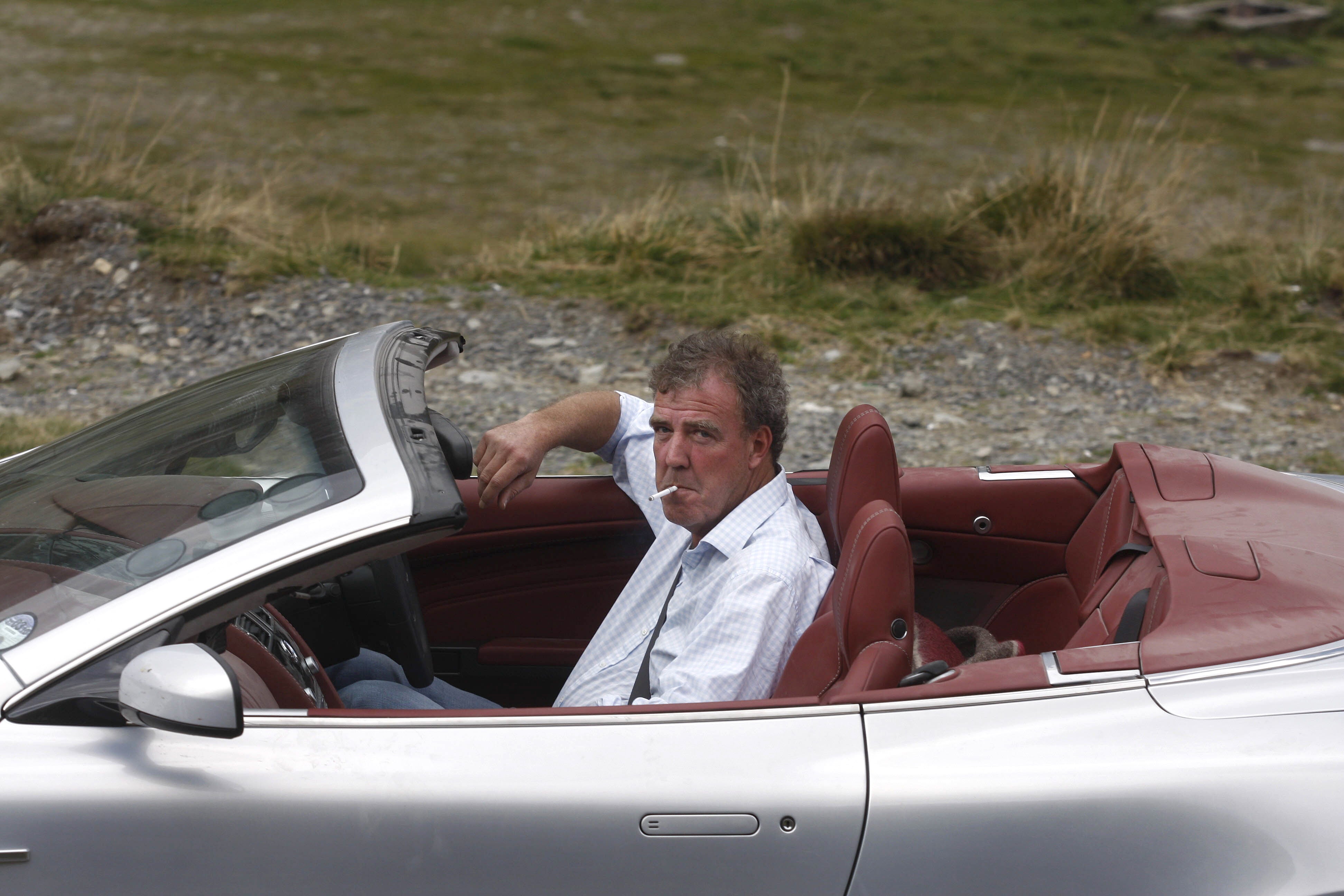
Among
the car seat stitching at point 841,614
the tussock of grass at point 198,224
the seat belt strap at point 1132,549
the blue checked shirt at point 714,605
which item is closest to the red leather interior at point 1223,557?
the seat belt strap at point 1132,549

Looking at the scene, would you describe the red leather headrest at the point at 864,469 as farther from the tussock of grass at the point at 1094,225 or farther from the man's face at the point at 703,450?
the tussock of grass at the point at 1094,225

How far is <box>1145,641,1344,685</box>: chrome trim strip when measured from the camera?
174 cm

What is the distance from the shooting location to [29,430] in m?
5.02

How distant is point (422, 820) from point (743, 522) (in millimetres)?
962

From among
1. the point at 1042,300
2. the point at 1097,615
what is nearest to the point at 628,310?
the point at 1042,300

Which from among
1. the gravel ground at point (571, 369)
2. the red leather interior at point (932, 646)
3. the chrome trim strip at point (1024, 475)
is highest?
the chrome trim strip at point (1024, 475)

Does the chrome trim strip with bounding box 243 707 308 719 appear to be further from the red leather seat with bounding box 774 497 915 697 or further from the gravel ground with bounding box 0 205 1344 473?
the gravel ground with bounding box 0 205 1344 473

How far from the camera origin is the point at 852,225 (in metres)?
6.88

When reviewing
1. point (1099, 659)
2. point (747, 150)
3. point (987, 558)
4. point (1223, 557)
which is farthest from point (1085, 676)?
point (747, 150)

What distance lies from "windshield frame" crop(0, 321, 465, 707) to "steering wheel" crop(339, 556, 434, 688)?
66cm

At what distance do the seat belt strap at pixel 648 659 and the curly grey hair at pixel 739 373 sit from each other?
36 cm

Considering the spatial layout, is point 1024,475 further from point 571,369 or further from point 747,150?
point 747,150

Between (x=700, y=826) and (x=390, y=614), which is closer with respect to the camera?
(x=700, y=826)

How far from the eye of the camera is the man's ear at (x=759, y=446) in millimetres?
2439
